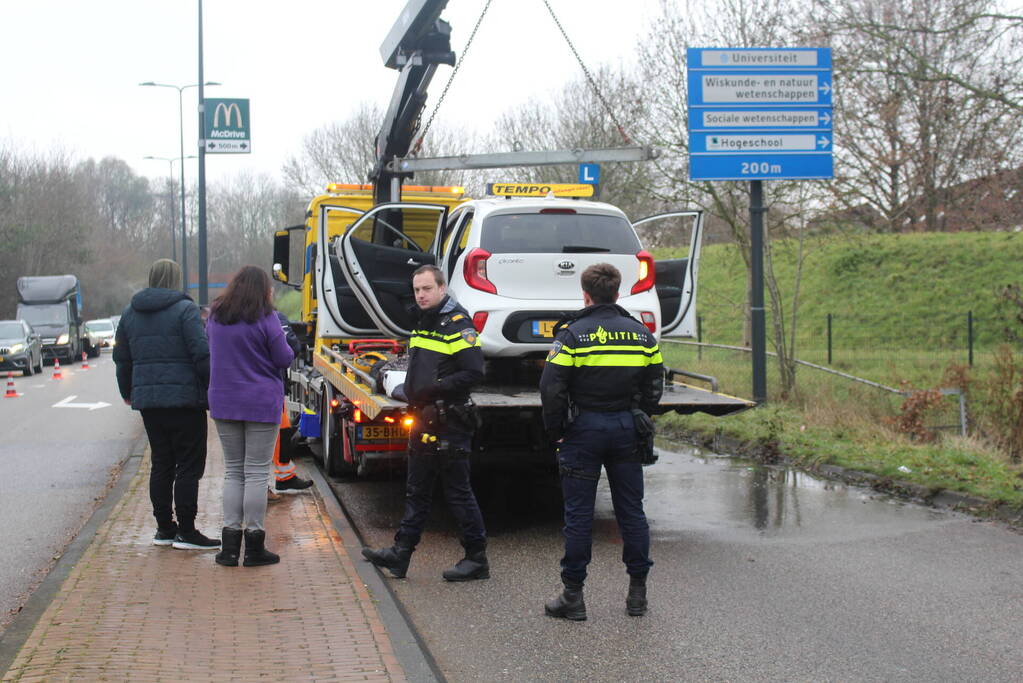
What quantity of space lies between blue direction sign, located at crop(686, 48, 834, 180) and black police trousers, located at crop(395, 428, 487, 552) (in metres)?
7.17

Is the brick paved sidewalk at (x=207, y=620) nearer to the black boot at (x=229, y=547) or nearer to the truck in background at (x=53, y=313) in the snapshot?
the black boot at (x=229, y=547)

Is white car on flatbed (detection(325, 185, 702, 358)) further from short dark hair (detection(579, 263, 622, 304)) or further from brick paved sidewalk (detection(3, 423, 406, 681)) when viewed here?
short dark hair (detection(579, 263, 622, 304))

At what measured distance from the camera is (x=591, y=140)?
1258 inches

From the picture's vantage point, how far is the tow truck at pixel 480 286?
779 centimetres

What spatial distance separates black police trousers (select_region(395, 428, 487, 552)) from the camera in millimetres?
6066

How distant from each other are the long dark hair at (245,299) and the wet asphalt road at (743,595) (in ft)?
5.87

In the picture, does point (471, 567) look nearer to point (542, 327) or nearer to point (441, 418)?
point (441, 418)

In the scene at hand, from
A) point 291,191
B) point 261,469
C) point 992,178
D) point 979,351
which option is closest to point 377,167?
point 261,469

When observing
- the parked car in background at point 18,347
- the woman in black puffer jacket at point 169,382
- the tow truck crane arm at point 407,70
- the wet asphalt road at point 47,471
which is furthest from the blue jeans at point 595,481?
the parked car in background at point 18,347

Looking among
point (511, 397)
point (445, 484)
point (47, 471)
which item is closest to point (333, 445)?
point (511, 397)

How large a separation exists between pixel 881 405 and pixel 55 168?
5121 cm

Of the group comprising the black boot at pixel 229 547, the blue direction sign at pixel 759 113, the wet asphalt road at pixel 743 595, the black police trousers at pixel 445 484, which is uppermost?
the blue direction sign at pixel 759 113

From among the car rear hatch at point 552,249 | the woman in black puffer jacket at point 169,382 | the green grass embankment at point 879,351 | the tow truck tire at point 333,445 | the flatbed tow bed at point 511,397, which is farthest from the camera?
the green grass embankment at point 879,351

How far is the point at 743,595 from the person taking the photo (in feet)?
19.2
